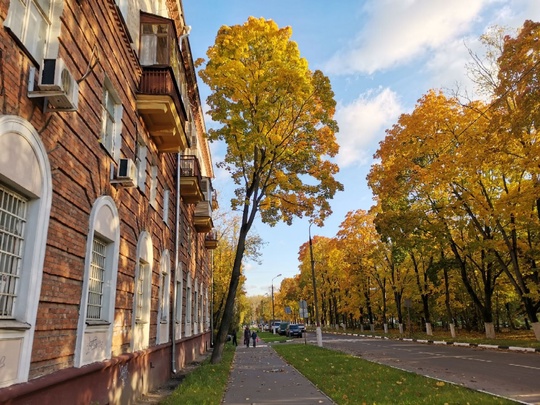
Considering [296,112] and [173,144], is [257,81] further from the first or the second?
[173,144]

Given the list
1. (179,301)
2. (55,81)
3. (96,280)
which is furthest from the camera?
(179,301)

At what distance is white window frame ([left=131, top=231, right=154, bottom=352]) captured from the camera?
972cm

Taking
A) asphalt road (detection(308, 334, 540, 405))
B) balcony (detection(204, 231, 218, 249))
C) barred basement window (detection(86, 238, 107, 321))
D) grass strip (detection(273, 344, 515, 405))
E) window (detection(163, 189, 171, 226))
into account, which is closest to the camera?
barred basement window (detection(86, 238, 107, 321))

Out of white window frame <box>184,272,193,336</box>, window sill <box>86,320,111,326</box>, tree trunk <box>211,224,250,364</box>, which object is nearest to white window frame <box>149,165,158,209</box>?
window sill <box>86,320,111,326</box>

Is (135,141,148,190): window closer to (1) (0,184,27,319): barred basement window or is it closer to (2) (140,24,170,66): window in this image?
(2) (140,24,170,66): window

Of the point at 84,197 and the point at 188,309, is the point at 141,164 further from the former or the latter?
the point at 188,309

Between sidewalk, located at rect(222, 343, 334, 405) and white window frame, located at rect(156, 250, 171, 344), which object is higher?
white window frame, located at rect(156, 250, 171, 344)

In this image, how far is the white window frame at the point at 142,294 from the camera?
9720 mm

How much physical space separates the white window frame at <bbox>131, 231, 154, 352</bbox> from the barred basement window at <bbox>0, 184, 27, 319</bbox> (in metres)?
4.86

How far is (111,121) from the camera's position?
855 centimetres

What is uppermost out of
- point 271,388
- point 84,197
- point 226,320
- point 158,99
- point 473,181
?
point 473,181

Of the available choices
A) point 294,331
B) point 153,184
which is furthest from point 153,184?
point 294,331

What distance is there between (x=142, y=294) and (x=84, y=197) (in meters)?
4.70

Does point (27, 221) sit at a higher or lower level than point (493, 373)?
higher
